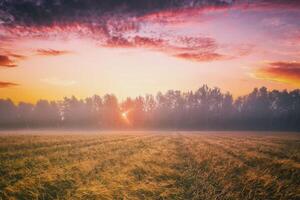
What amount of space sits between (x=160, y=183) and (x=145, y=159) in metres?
5.28

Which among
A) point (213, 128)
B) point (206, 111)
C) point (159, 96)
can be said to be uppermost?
point (159, 96)

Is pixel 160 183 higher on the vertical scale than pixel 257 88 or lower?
lower

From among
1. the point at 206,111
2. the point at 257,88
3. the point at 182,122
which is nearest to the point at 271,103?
the point at 257,88

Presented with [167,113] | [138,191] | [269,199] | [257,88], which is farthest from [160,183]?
[257,88]

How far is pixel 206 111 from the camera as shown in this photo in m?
115

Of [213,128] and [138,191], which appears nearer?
[138,191]

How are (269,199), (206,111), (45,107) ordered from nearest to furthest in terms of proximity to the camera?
(269,199), (206,111), (45,107)

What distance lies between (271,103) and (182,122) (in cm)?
4605

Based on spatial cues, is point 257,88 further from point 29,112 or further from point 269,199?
point 269,199

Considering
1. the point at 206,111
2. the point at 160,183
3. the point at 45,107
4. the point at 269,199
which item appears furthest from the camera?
the point at 45,107

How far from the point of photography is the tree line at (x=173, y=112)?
10831 centimetres

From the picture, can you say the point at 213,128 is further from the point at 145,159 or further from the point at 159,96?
the point at 145,159

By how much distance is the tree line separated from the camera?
108 meters

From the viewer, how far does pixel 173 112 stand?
117625 millimetres
